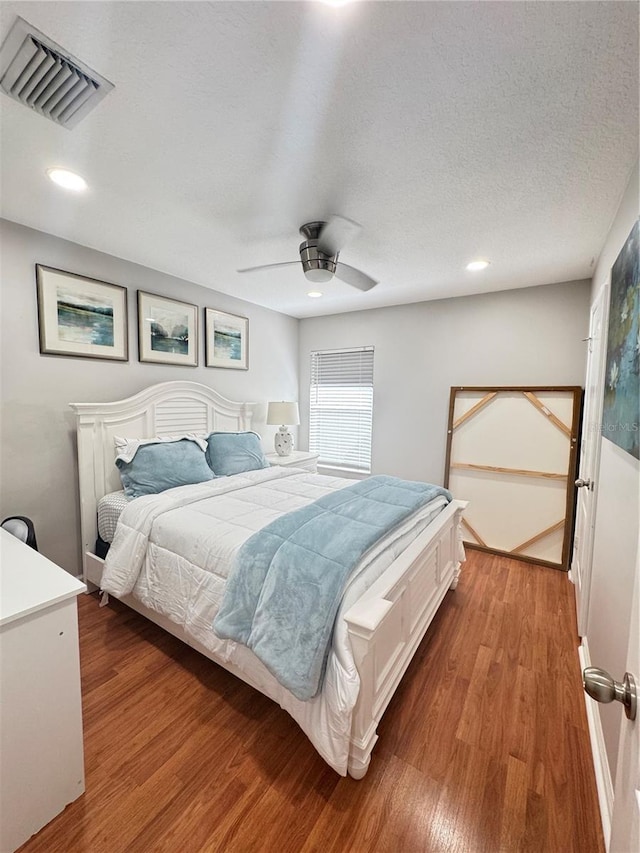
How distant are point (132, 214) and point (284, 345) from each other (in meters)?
2.52

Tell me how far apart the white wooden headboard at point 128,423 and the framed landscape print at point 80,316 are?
15.9 inches

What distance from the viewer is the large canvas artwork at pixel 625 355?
1.14 metres

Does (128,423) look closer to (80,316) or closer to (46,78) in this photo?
(80,316)

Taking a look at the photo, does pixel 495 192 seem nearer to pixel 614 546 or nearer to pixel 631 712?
pixel 614 546

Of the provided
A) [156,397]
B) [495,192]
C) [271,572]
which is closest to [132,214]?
[156,397]

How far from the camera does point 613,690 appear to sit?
0.57 meters

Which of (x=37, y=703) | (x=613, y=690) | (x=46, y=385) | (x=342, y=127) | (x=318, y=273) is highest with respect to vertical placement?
(x=342, y=127)

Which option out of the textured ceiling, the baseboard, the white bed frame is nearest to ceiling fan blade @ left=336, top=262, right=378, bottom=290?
the textured ceiling

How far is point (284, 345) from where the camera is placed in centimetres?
450

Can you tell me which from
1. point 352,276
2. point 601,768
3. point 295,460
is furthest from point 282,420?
point 601,768

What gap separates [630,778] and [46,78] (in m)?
2.35

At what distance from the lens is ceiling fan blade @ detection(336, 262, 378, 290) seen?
7.08ft

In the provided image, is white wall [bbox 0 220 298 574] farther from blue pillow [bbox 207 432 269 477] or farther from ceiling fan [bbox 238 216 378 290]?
ceiling fan [bbox 238 216 378 290]

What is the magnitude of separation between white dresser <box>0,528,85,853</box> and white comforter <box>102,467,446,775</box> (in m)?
0.59
